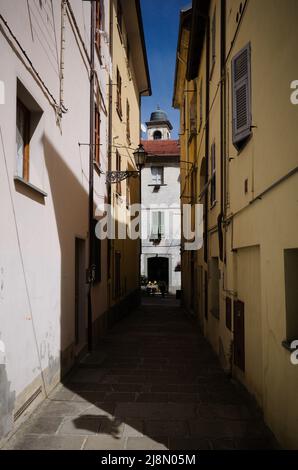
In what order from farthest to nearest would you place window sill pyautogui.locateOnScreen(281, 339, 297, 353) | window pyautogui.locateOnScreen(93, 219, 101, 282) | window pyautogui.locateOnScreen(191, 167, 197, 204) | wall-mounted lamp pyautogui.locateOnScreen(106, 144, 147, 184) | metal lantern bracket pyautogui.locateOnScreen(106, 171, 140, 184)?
window pyautogui.locateOnScreen(191, 167, 197, 204)
metal lantern bracket pyautogui.locateOnScreen(106, 171, 140, 184)
wall-mounted lamp pyautogui.locateOnScreen(106, 144, 147, 184)
window pyautogui.locateOnScreen(93, 219, 101, 282)
window sill pyautogui.locateOnScreen(281, 339, 297, 353)

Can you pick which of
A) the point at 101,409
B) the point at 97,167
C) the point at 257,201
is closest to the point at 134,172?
the point at 97,167

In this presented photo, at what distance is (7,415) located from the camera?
4531 millimetres

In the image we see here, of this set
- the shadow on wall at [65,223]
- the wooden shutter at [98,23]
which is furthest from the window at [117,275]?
the wooden shutter at [98,23]

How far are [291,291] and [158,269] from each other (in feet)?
89.0

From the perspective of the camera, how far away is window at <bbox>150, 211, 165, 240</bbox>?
3014 cm

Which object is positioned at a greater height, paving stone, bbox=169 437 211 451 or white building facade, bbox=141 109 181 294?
white building facade, bbox=141 109 181 294

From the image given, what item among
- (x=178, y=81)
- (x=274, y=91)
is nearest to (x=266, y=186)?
(x=274, y=91)

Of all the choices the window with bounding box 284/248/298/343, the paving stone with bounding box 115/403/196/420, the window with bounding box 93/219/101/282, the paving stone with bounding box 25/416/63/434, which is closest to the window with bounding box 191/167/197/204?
the window with bounding box 93/219/101/282

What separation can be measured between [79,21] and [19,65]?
14.5 feet

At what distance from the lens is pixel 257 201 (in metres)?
5.70

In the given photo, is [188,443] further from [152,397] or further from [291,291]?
→ [291,291]

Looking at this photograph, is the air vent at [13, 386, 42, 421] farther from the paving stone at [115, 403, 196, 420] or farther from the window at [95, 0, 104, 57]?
the window at [95, 0, 104, 57]

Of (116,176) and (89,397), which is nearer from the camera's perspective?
(89,397)
